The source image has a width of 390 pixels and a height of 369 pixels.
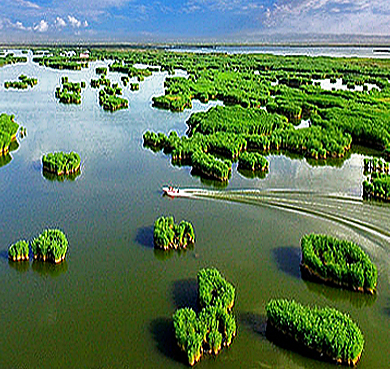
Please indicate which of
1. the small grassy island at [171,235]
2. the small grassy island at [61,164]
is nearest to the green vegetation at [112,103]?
the small grassy island at [61,164]

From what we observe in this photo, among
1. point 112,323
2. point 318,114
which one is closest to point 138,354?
point 112,323

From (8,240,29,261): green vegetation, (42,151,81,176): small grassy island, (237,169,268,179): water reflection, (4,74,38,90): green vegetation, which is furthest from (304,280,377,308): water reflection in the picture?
(4,74,38,90): green vegetation

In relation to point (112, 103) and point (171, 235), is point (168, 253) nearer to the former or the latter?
point (171, 235)

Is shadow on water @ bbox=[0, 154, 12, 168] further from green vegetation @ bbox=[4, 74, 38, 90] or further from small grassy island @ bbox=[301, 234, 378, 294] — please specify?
green vegetation @ bbox=[4, 74, 38, 90]

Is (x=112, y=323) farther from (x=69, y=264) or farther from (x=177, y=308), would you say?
(x=69, y=264)

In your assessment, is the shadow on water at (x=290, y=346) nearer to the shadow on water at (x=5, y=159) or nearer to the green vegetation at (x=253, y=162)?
the green vegetation at (x=253, y=162)

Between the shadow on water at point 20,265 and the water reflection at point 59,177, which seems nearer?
the shadow on water at point 20,265

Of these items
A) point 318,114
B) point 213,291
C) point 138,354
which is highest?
point 318,114

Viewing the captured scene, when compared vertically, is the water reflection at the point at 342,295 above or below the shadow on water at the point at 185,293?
above
